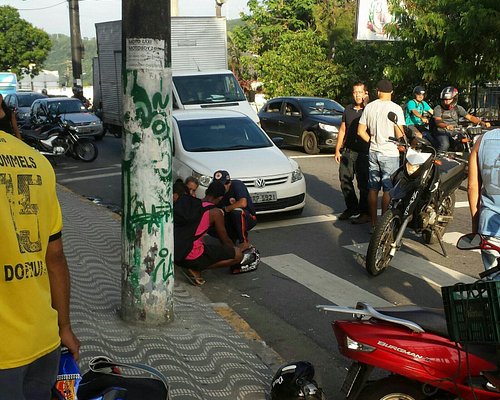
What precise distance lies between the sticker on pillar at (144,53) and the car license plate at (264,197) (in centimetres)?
465

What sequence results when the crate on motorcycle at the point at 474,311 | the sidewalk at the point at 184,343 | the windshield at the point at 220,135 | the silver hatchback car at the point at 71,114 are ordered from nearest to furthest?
the crate on motorcycle at the point at 474,311, the sidewalk at the point at 184,343, the windshield at the point at 220,135, the silver hatchback car at the point at 71,114

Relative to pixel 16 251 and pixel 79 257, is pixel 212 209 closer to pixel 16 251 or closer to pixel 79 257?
pixel 79 257

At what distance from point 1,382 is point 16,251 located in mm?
434

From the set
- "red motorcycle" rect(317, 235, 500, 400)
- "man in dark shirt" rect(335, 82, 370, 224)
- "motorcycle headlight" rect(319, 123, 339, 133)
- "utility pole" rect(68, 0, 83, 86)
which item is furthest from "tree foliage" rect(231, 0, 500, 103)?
"red motorcycle" rect(317, 235, 500, 400)

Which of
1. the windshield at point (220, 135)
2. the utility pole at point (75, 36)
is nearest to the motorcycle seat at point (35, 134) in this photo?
the windshield at point (220, 135)

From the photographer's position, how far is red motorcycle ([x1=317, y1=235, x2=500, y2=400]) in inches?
143

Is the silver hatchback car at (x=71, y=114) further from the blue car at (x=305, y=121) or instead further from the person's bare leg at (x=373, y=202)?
the person's bare leg at (x=373, y=202)

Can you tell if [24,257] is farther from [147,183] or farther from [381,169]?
[381,169]

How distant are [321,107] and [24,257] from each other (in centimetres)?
1729

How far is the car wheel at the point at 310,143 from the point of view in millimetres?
18406

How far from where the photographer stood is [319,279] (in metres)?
7.39

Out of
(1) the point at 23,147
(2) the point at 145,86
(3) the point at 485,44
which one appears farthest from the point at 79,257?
(3) the point at 485,44

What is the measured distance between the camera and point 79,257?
7691 millimetres

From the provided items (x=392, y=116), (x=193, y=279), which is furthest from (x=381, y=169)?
(x=193, y=279)
